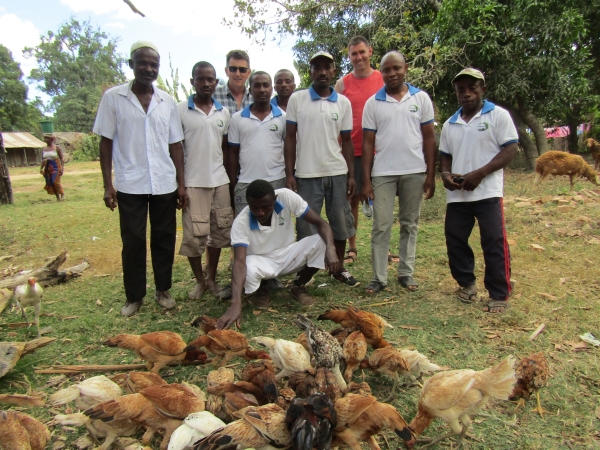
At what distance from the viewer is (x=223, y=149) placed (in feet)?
16.8

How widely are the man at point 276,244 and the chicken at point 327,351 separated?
121cm

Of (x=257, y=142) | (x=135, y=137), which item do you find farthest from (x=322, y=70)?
(x=135, y=137)

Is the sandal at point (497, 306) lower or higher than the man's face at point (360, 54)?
lower

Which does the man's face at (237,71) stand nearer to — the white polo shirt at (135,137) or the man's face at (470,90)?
the white polo shirt at (135,137)

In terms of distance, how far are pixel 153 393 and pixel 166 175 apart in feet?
8.11

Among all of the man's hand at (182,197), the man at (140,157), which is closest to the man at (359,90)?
the man's hand at (182,197)

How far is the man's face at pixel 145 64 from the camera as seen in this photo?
14.0 feet

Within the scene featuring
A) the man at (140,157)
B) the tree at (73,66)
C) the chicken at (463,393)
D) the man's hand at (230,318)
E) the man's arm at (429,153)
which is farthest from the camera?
the tree at (73,66)

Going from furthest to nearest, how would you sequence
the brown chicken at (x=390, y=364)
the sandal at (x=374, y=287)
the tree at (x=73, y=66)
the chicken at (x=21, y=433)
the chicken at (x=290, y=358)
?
the tree at (x=73, y=66) < the sandal at (x=374, y=287) < the chicken at (x=290, y=358) < the brown chicken at (x=390, y=364) < the chicken at (x=21, y=433)

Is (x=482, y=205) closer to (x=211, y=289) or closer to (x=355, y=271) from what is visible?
(x=355, y=271)

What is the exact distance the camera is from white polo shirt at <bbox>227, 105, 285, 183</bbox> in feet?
16.0

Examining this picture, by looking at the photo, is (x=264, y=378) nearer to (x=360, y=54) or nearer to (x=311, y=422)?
(x=311, y=422)

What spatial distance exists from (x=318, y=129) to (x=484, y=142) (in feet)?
5.89

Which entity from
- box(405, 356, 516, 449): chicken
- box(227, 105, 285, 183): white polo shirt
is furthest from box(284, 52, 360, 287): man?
box(405, 356, 516, 449): chicken
